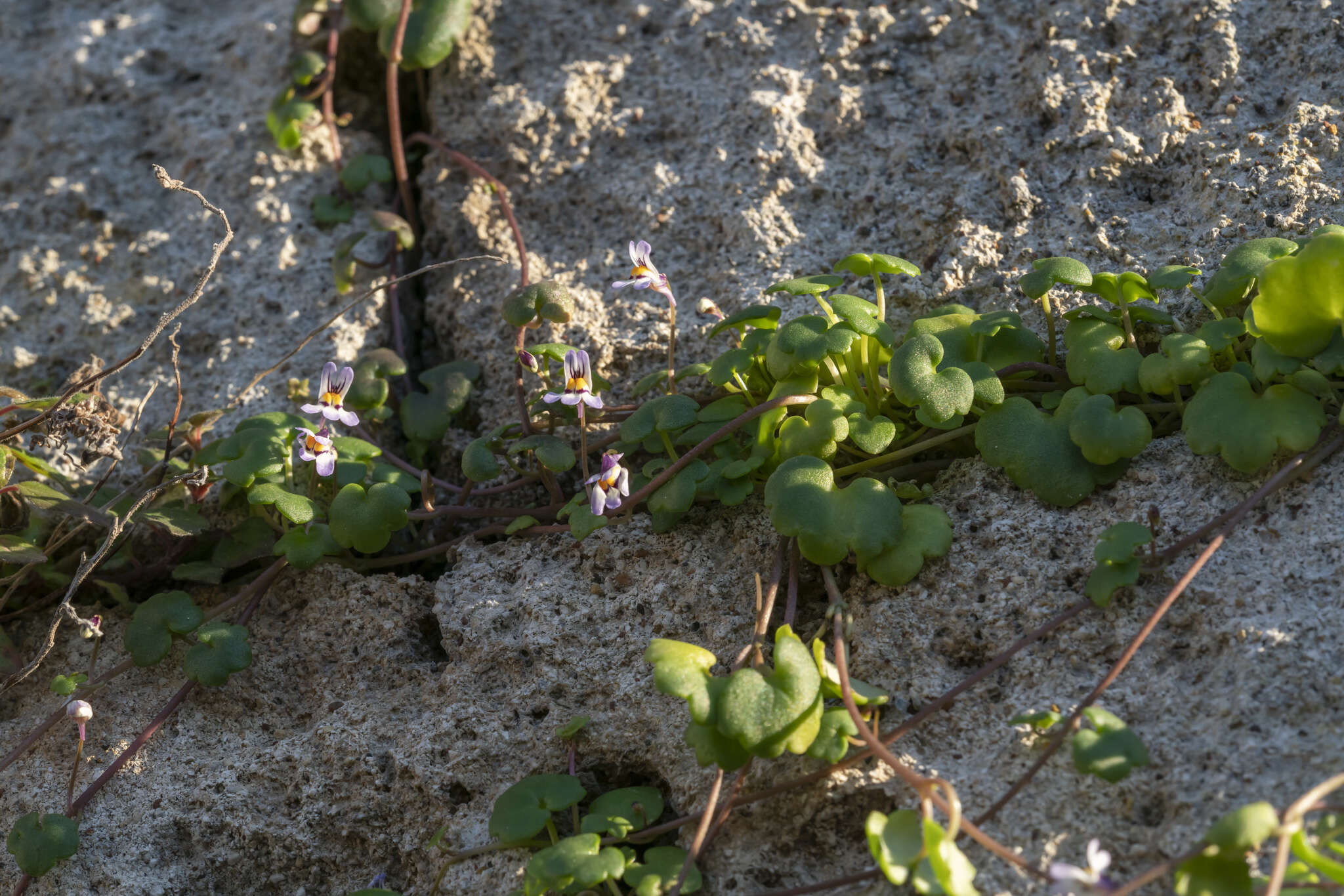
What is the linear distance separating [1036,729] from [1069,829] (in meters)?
0.17

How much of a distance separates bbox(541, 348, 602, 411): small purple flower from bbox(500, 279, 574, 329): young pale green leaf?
0.70 feet

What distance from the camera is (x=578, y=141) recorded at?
10.7 ft

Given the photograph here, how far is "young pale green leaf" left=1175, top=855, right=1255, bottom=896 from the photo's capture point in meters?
1.47

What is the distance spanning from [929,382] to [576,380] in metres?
0.75

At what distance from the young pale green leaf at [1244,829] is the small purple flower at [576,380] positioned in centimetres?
136

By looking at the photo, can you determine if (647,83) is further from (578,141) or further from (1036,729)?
(1036,729)

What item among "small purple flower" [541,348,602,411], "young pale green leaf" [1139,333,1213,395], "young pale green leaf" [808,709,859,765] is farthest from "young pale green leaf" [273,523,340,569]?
"young pale green leaf" [1139,333,1213,395]

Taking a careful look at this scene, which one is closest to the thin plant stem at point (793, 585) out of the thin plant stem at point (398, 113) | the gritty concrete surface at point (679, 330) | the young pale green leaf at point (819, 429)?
the gritty concrete surface at point (679, 330)

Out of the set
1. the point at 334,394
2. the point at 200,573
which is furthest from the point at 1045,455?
the point at 200,573

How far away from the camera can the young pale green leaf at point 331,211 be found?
10.9 ft

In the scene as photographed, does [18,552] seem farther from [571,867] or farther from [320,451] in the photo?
[571,867]

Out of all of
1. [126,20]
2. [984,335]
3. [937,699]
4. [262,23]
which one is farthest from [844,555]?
[126,20]

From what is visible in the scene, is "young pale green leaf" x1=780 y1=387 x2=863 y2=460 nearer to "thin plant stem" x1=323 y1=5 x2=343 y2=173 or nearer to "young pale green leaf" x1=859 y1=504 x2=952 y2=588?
"young pale green leaf" x1=859 y1=504 x2=952 y2=588

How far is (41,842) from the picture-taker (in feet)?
6.68
